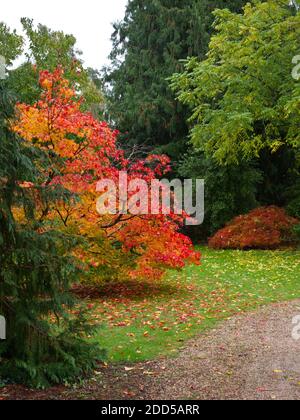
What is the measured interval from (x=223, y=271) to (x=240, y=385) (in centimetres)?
852

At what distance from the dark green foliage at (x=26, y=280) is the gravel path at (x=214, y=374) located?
25 centimetres

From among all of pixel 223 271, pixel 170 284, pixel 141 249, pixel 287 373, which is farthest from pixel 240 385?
pixel 223 271

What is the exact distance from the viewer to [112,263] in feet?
33.0

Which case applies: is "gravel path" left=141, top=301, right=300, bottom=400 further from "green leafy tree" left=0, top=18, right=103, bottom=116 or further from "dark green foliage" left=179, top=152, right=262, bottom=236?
"green leafy tree" left=0, top=18, right=103, bottom=116

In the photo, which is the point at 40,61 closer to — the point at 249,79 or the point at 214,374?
the point at 249,79

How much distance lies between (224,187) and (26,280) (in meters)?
16.3

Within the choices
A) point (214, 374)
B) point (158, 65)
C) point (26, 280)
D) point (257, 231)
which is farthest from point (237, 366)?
point (158, 65)

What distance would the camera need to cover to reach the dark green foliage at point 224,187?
20188 millimetres

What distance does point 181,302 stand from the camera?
9.34m

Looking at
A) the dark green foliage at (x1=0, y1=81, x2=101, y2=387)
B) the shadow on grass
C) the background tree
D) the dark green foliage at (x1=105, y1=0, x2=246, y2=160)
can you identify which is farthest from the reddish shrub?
the dark green foliage at (x1=0, y1=81, x2=101, y2=387)

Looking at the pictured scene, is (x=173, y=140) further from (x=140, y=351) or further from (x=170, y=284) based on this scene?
(x=140, y=351)

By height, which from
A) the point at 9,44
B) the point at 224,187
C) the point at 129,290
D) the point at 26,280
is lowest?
the point at 129,290

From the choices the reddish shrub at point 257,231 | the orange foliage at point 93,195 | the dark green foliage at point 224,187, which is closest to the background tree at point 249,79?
the dark green foliage at point 224,187

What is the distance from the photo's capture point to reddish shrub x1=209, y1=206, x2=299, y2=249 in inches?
711
